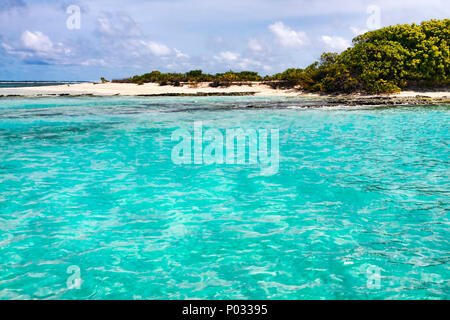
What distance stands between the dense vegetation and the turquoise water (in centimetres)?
3591

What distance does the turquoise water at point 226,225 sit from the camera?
518 centimetres

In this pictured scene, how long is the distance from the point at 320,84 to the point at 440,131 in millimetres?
→ 34285

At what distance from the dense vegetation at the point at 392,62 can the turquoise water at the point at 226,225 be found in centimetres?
3591

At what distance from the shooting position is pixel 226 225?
7.19 meters

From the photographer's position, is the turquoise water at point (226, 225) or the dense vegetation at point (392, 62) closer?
the turquoise water at point (226, 225)

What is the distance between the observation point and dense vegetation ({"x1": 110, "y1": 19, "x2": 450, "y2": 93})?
45594 millimetres

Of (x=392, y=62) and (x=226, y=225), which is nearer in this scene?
(x=226, y=225)

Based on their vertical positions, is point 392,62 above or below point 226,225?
above

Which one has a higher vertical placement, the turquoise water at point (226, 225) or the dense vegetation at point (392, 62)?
the dense vegetation at point (392, 62)

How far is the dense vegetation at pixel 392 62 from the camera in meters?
45.6

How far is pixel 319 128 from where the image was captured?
814 inches

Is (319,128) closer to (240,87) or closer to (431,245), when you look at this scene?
(431,245)

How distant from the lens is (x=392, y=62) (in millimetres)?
47312

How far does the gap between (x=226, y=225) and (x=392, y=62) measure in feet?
156
